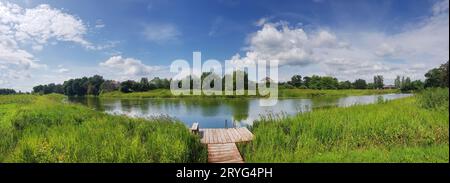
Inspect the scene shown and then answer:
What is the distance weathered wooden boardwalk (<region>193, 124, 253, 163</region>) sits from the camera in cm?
682

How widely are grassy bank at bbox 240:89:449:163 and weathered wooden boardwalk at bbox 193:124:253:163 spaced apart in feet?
1.09

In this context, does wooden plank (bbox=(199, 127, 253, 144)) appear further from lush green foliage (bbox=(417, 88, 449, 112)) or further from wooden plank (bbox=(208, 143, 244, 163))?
lush green foliage (bbox=(417, 88, 449, 112))

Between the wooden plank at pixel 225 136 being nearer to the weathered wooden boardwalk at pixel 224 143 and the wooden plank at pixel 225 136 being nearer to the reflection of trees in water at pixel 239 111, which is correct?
the weathered wooden boardwalk at pixel 224 143

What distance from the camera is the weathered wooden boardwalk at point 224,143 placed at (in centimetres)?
682

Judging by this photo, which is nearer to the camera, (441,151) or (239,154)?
(441,151)

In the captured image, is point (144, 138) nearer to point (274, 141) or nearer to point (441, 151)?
point (274, 141)

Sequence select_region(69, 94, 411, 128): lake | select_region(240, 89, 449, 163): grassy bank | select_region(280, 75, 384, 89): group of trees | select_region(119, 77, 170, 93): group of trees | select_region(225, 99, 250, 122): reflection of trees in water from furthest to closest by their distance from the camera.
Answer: select_region(280, 75, 384, 89): group of trees, select_region(119, 77, 170, 93): group of trees, select_region(225, 99, 250, 122): reflection of trees in water, select_region(69, 94, 411, 128): lake, select_region(240, 89, 449, 163): grassy bank

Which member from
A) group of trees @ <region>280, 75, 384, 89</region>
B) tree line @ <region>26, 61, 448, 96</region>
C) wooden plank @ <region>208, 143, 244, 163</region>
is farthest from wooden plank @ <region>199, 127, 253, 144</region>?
group of trees @ <region>280, 75, 384, 89</region>

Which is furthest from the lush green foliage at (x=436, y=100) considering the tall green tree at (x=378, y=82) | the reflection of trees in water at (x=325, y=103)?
the tall green tree at (x=378, y=82)

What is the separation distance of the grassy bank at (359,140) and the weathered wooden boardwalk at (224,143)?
0.33 m

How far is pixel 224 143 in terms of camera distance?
827cm
